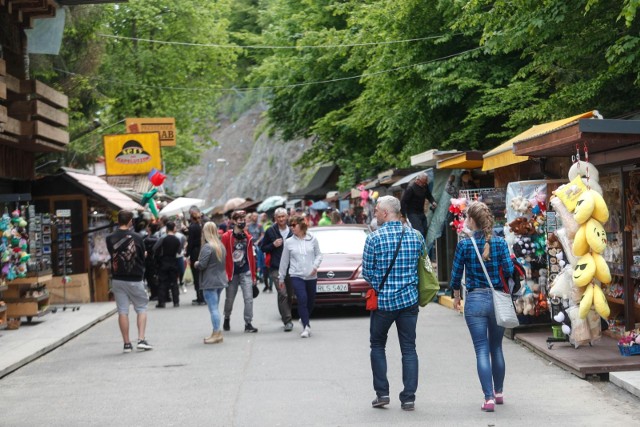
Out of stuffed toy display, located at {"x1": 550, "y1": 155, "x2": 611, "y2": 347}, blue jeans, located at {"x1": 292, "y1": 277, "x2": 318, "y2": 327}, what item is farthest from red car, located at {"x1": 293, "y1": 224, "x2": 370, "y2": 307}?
stuffed toy display, located at {"x1": 550, "y1": 155, "x2": 611, "y2": 347}

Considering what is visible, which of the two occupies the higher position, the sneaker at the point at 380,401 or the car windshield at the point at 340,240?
the car windshield at the point at 340,240

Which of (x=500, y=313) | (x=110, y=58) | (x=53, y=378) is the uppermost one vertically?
(x=110, y=58)

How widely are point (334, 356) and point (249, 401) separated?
3.06 metres

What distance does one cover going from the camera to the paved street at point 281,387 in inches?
324

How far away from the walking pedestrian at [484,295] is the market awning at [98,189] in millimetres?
14720

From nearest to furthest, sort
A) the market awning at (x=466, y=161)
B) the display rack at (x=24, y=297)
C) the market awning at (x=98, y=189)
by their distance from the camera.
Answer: the market awning at (x=466, y=161) < the display rack at (x=24, y=297) < the market awning at (x=98, y=189)

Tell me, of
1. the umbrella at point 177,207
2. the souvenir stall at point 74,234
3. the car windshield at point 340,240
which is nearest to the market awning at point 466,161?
the car windshield at point 340,240

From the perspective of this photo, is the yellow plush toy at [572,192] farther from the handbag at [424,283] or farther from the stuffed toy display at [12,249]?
the stuffed toy display at [12,249]

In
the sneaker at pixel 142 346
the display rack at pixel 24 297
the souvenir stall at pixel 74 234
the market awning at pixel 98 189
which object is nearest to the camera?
the sneaker at pixel 142 346

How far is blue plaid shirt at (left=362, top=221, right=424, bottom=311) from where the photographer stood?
27.4ft

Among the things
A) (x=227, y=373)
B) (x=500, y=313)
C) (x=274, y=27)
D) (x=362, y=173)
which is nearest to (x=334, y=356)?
(x=227, y=373)

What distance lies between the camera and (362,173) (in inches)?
1511

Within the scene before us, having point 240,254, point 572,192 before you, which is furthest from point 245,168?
point 572,192

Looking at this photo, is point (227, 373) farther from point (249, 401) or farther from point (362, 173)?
point (362, 173)
